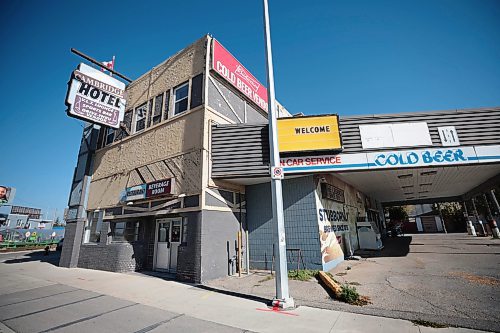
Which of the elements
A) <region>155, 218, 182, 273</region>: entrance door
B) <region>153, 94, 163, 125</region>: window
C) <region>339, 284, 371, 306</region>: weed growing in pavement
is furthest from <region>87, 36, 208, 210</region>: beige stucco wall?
<region>339, 284, 371, 306</region>: weed growing in pavement

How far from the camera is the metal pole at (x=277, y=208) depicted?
5852 millimetres

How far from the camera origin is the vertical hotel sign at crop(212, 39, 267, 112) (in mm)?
11938

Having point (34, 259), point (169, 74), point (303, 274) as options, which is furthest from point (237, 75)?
point (34, 259)

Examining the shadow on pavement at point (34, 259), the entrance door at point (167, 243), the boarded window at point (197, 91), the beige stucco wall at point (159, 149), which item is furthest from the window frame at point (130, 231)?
the boarded window at point (197, 91)

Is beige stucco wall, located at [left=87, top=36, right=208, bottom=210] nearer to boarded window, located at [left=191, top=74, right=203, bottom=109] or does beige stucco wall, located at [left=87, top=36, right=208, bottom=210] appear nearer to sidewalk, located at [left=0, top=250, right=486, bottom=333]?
boarded window, located at [left=191, top=74, right=203, bottom=109]

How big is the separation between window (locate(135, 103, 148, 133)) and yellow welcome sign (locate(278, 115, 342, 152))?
333 inches

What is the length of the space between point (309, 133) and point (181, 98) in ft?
22.6

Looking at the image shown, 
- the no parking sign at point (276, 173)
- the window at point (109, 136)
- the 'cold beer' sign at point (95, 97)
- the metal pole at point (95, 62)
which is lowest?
the no parking sign at point (276, 173)

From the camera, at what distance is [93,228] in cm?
1480

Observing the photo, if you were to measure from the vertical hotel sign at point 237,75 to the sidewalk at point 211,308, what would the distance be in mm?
9779

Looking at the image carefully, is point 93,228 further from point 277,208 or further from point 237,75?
point 277,208

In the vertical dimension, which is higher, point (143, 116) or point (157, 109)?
point (143, 116)

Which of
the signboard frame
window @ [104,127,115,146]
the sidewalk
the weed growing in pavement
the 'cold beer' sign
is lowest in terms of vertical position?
the sidewalk

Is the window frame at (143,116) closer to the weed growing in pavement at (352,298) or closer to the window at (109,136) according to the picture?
the window at (109,136)
